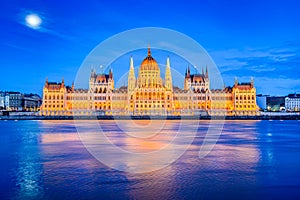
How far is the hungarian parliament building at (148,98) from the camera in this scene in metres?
141

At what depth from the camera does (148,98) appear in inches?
5556

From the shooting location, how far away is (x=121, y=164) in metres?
24.7

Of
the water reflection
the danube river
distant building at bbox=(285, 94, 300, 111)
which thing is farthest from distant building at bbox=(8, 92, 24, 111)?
the danube river

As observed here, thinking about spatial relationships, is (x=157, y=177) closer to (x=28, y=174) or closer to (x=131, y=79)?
(x=28, y=174)

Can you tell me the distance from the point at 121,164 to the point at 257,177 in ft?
29.0

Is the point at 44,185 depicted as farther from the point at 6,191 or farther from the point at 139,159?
the point at 139,159

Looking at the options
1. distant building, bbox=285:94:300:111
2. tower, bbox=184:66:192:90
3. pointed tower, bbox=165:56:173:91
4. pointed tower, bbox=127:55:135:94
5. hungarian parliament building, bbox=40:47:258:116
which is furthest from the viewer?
distant building, bbox=285:94:300:111

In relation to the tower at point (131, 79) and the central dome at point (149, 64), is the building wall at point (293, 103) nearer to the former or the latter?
the central dome at point (149, 64)

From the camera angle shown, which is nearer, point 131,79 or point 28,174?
point 28,174

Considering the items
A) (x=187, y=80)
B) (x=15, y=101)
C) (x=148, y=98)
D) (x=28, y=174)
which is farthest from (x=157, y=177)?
(x=15, y=101)

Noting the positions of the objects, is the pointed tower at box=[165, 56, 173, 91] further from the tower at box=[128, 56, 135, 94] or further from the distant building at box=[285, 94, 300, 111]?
the distant building at box=[285, 94, 300, 111]

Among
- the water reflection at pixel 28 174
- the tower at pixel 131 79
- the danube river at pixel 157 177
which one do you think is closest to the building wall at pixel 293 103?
→ the tower at pixel 131 79

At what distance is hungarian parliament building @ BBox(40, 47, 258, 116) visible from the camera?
462 ft

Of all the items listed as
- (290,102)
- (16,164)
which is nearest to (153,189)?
(16,164)
